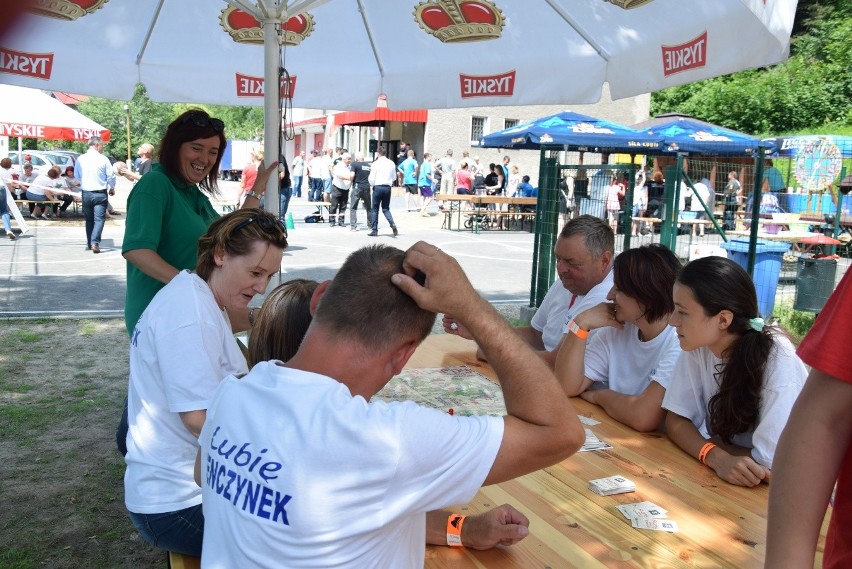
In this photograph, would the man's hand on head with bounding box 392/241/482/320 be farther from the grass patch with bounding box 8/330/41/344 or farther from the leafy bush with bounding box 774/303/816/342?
the leafy bush with bounding box 774/303/816/342

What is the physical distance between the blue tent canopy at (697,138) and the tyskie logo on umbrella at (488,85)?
41.0 ft

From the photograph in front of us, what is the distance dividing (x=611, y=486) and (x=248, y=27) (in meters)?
4.04

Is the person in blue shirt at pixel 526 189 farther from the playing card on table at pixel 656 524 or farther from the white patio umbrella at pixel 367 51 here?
the playing card on table at pixel 656 524

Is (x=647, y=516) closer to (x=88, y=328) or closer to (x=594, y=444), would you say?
(x=594, y=444)

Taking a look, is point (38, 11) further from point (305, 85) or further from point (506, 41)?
point (305, 85)

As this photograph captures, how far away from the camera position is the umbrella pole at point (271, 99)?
13.8 ft

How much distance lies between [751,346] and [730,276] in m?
0.24

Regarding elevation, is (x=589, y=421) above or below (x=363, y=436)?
below

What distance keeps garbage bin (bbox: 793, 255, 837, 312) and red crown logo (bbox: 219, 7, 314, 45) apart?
6715mm

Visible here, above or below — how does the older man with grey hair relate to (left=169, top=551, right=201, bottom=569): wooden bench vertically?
above

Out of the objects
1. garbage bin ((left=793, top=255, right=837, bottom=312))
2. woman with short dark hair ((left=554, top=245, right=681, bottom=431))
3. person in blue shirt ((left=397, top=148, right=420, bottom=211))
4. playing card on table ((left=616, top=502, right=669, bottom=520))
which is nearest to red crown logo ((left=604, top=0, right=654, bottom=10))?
woman with short dark hair ((left=554, top=245, right=681, bottom=431))

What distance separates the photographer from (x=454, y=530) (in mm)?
2006

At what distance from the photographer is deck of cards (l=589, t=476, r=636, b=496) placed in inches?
90.7

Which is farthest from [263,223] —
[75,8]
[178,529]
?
[75,8]
